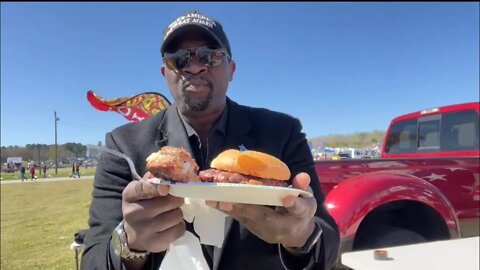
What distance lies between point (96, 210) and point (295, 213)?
943 millimetres

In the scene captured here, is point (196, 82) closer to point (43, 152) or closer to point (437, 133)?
point (43, 152)

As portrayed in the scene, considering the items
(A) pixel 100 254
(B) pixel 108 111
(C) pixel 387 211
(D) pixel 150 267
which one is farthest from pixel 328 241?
(B) pixel 108 111

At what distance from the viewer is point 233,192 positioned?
1.14m

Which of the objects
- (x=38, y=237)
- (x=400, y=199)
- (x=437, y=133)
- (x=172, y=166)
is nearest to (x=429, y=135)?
(x=437, y=133)

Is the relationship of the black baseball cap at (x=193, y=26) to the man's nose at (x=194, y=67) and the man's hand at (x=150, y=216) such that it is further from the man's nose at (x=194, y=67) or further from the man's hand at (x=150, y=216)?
the man's hand at (x=150, y=216)

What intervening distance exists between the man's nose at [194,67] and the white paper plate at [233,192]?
0.72m

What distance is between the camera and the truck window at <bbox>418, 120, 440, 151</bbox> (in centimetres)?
500

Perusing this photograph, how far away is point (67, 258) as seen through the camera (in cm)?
420

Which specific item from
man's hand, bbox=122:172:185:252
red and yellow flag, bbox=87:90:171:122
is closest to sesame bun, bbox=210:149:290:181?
man's hand, bbox=122:172:185:252

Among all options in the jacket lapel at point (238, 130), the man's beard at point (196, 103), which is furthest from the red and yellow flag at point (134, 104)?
the man's beard at point (196, 103)

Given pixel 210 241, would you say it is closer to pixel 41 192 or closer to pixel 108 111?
pixel 108 111

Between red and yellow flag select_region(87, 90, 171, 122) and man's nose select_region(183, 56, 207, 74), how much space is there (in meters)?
2.28

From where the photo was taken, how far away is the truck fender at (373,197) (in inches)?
125

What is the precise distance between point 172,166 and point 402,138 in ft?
16.7
